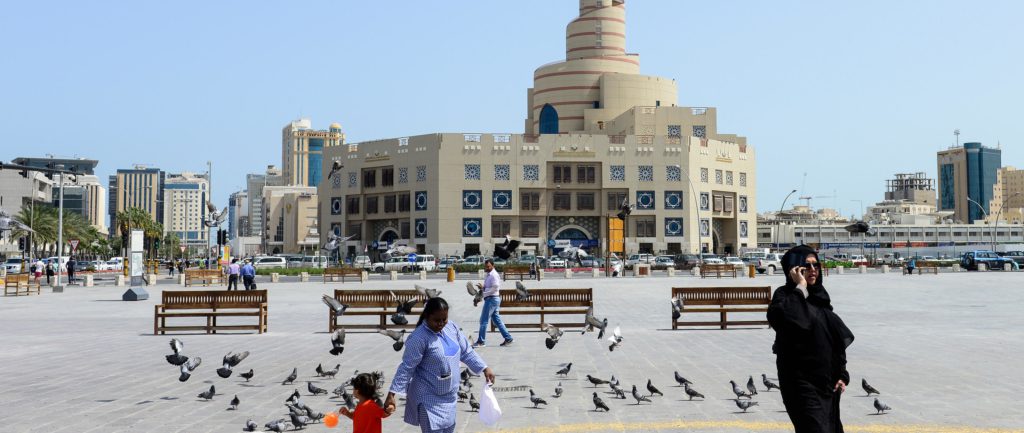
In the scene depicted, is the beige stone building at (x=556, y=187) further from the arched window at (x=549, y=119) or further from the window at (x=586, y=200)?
the arched window at (x=549, y=119)

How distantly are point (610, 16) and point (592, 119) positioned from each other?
1217 cm

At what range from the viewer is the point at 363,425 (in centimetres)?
529

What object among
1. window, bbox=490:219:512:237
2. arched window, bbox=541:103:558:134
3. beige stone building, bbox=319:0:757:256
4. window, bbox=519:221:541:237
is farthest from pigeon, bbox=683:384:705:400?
arched window, bbox=541:103:558:134

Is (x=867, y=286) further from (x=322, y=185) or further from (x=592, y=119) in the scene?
(x=322, y=185)

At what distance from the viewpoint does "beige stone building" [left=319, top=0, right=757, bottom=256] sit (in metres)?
82.6

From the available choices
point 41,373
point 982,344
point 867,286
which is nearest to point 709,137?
point 867,286

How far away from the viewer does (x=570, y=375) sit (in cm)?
1113

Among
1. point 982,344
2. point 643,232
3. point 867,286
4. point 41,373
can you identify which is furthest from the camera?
point 643,232

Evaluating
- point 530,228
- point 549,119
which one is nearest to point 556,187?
point 530,228

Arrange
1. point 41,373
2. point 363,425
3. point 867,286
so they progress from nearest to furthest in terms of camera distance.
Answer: point 363,425 → point 41,373 → point 867,286

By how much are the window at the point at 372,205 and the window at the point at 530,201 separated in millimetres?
15604

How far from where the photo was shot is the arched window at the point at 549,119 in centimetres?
9406

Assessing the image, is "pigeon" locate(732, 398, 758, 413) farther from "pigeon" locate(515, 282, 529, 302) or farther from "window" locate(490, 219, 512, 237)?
"window" locate(490, 219, 512, 237)

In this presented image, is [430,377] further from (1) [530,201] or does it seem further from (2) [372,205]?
(2) [372,205]
